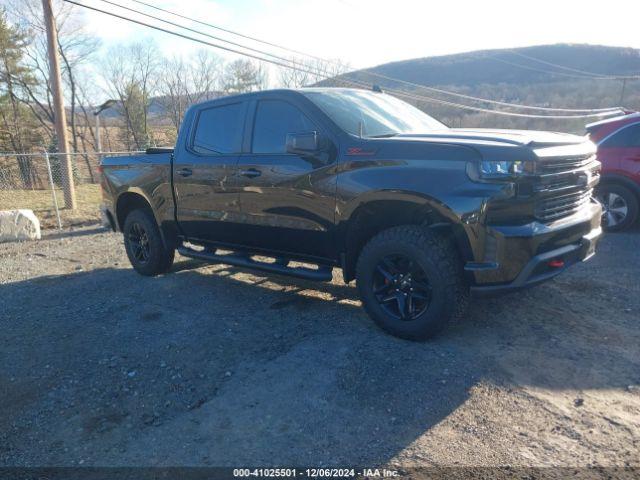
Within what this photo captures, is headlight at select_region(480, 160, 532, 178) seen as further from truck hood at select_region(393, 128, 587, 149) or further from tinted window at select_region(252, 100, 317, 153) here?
tinted window at select_region(252, 100, 317, 153)

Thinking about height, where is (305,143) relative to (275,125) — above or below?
below

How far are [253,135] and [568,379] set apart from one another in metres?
3.31

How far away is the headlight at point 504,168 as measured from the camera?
3.18 meters

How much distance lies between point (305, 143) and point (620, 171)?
17.8 ft

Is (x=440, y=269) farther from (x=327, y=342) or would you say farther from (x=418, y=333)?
(x=327, y=342)

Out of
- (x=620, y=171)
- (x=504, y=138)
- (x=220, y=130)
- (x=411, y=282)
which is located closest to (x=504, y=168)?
(x=504, y=138)

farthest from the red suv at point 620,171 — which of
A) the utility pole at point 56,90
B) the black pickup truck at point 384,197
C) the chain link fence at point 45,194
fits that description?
the utility pole at point 56,90

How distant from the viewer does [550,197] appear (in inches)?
133

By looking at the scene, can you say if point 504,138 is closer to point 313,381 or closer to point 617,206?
point 313,381

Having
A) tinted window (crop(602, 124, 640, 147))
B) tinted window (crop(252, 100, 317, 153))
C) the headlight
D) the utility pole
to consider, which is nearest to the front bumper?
the headlight

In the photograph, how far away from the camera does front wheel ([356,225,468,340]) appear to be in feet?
11.3

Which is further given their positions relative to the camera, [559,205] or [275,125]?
[275,125]

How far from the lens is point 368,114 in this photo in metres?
4.37

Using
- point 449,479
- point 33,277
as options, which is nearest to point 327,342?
point 449,479
